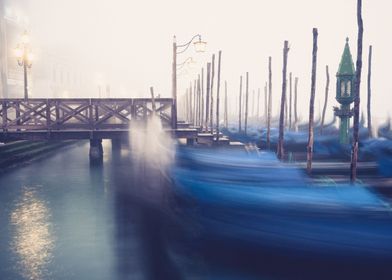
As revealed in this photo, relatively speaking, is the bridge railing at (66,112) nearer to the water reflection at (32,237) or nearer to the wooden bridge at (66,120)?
the wooden bridge at (66,120)

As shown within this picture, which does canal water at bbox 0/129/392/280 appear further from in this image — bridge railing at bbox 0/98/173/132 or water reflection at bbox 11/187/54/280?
bridge railing at bbox 0/98/173/132

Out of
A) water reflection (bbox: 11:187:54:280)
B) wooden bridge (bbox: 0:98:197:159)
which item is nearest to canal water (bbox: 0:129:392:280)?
water reflection (bbox: 11:187:54:280)

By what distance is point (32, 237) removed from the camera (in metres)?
7.88

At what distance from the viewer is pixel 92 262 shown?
21.7 ft

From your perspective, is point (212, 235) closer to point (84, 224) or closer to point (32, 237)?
point (84, 224)

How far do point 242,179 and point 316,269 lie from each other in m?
4.59

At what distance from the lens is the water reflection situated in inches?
249

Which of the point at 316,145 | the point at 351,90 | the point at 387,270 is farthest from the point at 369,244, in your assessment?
the point at 351,90

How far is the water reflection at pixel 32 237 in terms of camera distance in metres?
6.32

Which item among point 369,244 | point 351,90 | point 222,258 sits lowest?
point 222,258

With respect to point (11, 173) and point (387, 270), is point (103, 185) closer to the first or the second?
point (11, 173)

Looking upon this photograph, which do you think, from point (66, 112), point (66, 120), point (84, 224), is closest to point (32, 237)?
point (84, 224)

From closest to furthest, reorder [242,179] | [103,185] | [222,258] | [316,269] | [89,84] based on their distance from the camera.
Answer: [316,269] < [222,258] < [242,179] < [103,185] < [89,84]

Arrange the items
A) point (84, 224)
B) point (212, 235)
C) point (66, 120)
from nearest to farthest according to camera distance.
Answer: point (212, 235) → point (84, 224) → point (66, 120)
